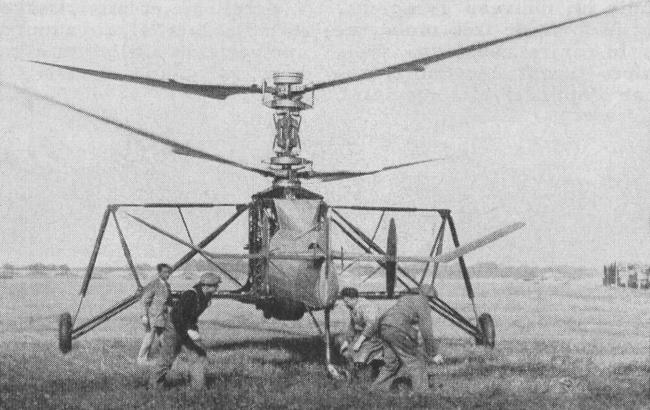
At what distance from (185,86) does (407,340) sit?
18.9 ft

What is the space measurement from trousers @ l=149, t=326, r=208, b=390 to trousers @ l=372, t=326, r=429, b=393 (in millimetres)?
2596

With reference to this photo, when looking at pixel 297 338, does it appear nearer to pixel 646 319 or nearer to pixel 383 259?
pixel 383 259

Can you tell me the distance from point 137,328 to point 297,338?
6577 millimetres

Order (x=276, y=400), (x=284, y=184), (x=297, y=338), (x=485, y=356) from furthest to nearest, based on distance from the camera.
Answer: (x=297, y=338)
(x=485, y=356)
(x=284, y=184)
(x=276, y=400)

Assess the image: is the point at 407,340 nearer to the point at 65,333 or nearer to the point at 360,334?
the point at 360,334

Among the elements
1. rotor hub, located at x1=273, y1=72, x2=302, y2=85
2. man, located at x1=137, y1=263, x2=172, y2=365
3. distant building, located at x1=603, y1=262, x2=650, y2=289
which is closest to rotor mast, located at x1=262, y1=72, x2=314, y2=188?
rotor hub, located at x1=273, y1=72, x2=302, y2=85

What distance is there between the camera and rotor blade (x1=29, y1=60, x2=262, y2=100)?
490 inches

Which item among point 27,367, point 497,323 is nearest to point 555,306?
point 497,323

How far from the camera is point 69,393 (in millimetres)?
11258

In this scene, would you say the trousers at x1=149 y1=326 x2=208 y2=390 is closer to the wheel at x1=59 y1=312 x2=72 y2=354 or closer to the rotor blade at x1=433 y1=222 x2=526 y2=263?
the rotor blade at x1=433 y1=222 x2=526 y2=263

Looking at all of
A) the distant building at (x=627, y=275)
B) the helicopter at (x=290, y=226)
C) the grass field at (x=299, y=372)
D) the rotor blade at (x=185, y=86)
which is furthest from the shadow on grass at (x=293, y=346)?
the distant building at (x=627, y=275)

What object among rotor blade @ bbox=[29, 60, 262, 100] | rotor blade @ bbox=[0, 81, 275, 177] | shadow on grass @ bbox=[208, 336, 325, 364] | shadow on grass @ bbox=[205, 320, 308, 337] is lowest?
shadow on grass @ bbox=[205, 320, 308, 337]

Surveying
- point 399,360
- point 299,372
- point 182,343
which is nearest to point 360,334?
point 299,372

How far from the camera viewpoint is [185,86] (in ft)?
45.0
